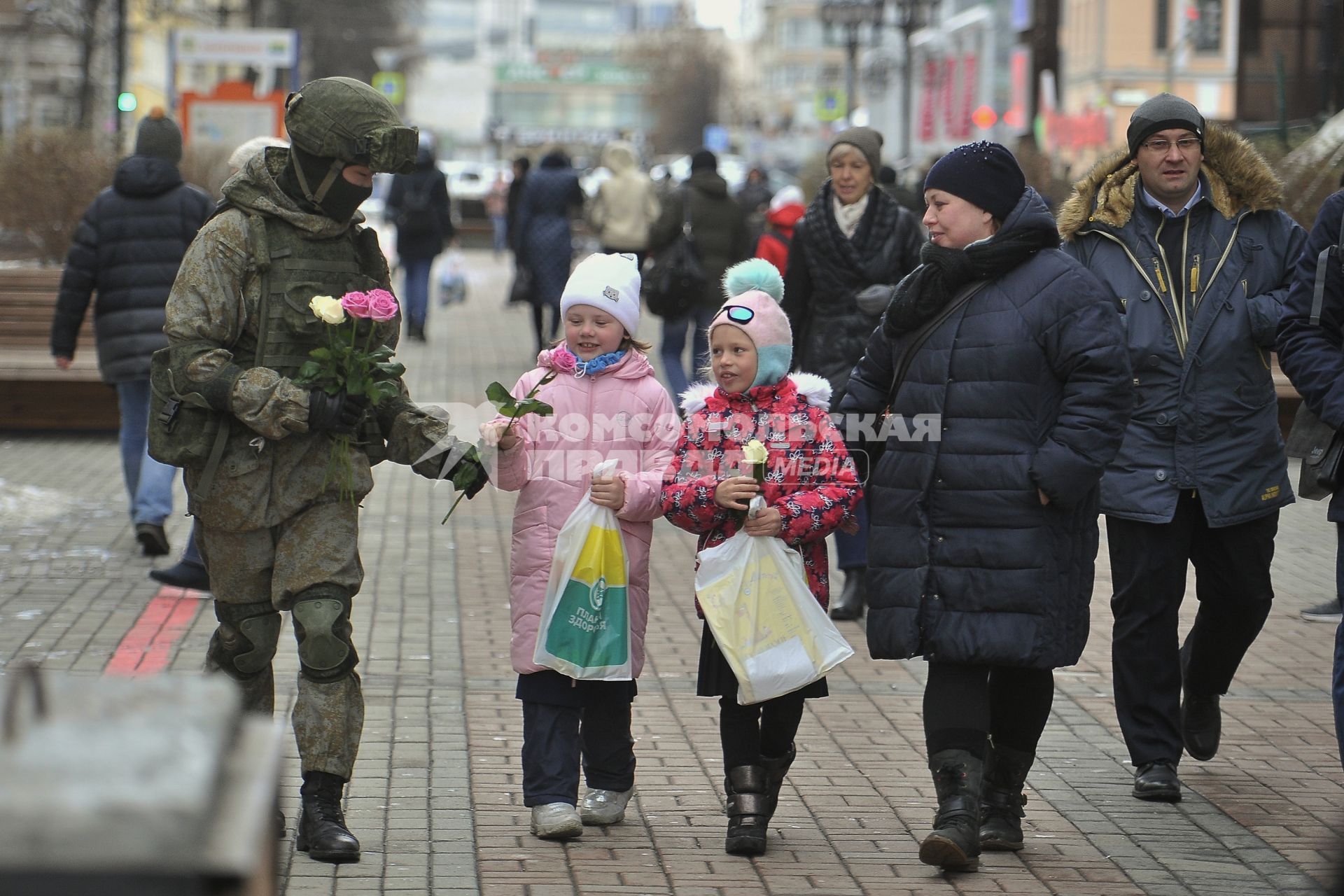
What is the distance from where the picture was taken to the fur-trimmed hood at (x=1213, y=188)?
219 inches

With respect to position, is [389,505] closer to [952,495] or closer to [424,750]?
[424,750]

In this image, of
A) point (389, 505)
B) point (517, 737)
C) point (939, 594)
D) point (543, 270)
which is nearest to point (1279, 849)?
point (939, 594)

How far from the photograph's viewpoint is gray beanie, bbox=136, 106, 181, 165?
8.98 m

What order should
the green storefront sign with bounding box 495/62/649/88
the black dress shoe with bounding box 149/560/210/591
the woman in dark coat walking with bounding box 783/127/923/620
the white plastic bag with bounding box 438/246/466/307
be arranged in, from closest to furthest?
1. the woman in dark coat walking with bounding box 783/127/923/620
2. the black dress shoe with bounding box 149/560/210/591
3. the white plastic bag with bounding box 438/246/466/307
4. the green storefront sign with bounding box 495/62/649/88

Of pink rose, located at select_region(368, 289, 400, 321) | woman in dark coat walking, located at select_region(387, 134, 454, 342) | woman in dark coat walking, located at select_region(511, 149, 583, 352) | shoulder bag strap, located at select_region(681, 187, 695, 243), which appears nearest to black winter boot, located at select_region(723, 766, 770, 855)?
pink rose, located at select_region(368, 289, 400, 321)

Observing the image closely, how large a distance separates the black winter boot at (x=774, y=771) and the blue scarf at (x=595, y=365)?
3.72 ft

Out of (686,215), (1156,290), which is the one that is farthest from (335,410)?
(686,215)

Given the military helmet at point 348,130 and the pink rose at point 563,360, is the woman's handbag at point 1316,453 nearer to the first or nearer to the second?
the pink rose at point 563,360

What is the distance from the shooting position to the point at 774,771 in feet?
16.7

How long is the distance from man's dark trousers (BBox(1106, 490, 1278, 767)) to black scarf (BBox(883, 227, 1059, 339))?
1.07 meters

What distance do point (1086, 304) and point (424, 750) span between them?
2.53 meters

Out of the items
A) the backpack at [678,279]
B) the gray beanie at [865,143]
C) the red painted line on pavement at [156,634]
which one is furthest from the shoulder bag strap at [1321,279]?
the backpack at [678,279]

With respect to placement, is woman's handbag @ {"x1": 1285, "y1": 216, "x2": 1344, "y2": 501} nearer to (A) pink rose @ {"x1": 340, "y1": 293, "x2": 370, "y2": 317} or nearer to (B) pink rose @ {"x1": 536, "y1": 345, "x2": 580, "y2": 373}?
(B) pink rose @ {"x1": 536, "y1": 345, "x2": 580, "y2": 373}

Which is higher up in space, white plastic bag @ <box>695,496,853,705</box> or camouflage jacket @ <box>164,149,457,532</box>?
camouflage jacket @ <box>164,149,457,532</box>
